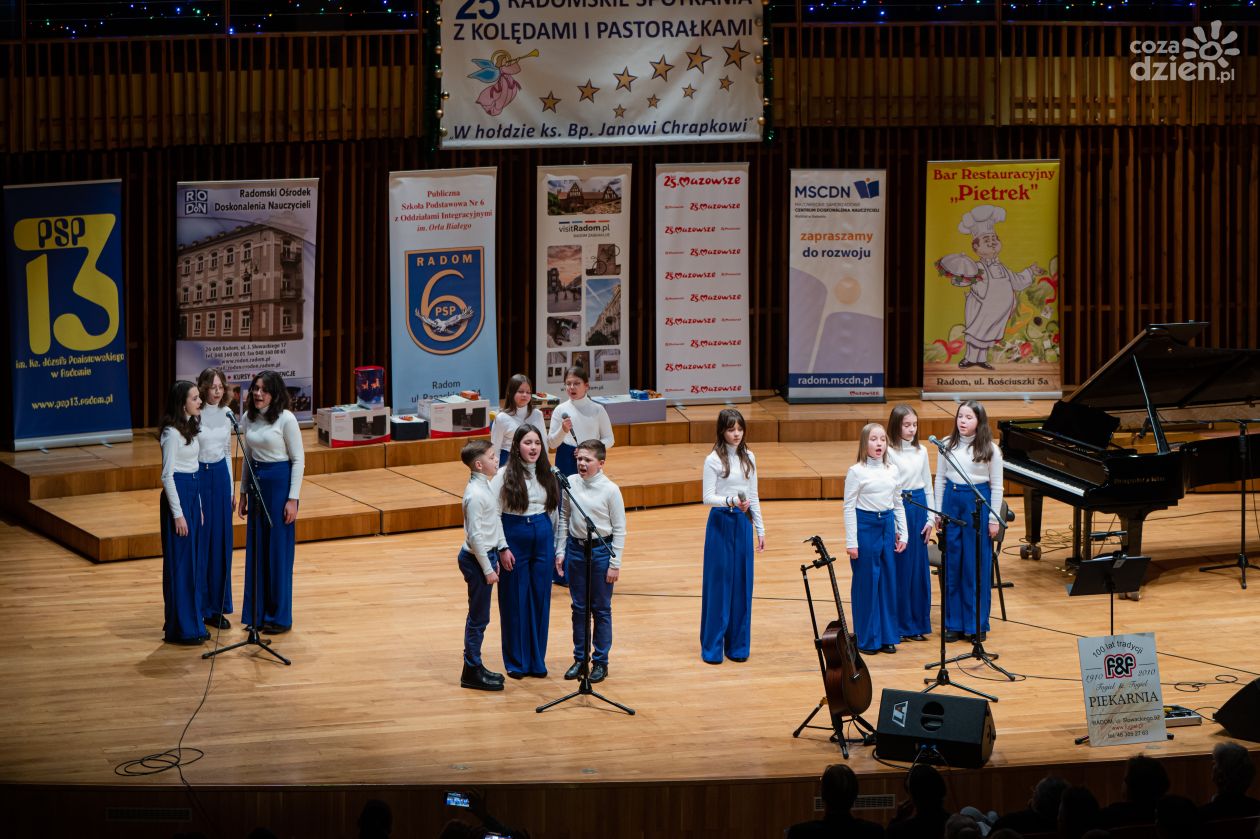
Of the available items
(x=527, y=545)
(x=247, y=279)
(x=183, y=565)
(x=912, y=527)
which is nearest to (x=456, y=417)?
(x=247, y=279)

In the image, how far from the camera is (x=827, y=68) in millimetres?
12234

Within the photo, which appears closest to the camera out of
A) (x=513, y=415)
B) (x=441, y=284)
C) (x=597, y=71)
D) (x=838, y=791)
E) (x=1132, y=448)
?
(x=838, y=791)

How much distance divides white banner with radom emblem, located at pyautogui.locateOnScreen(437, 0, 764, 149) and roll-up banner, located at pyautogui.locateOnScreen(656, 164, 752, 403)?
348 mm

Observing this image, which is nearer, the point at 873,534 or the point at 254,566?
the point at 873,534

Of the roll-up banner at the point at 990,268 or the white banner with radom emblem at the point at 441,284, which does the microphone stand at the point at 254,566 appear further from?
the roll-up banner at the point at 990,268

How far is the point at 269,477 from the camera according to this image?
25.4 ft

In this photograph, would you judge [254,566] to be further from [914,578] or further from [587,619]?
[914,578]

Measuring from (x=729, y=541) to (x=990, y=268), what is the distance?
5.26 metres

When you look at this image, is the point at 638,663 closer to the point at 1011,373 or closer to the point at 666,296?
the point at 666,296

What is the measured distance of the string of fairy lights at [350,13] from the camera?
11.1m

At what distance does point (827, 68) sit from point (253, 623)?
6.60m

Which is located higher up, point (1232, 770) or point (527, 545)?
point (527, 545)

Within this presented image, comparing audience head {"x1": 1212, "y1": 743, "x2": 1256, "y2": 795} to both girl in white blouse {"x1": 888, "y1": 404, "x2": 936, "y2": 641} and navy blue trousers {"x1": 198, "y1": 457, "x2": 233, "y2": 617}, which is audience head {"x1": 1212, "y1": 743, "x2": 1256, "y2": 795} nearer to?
girl in white blouse {"x1": 888, "y1": 404, "x2": 936, "y2": 641}

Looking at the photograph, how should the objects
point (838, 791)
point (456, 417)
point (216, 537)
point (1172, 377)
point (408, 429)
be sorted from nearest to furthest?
point (838, 791) → point (216, 537) → point (1172, 377) → point (408, 429) → point (456, 417)
